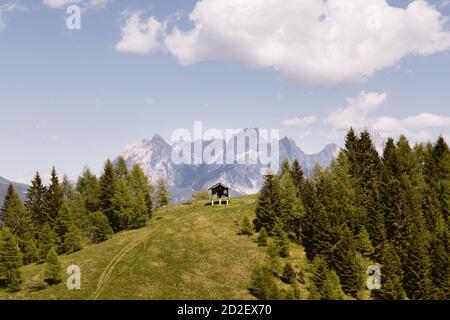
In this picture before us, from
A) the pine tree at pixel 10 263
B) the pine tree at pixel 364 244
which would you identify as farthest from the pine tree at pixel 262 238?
the pine tree at pixel 10 263

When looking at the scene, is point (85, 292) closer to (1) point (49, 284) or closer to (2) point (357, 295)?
(1) point (49, 284)

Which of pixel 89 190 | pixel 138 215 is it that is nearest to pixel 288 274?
pixel 138 215

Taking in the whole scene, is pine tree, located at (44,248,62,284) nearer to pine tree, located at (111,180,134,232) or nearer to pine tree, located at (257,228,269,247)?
pine tree, located at (111,180,134,232)

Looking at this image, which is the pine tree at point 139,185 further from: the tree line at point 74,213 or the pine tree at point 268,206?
the pine tree at point 268,206

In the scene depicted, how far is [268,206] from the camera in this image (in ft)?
287

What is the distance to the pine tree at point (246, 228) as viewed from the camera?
85938 mm

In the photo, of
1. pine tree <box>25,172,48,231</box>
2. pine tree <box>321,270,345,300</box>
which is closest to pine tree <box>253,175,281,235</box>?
pine tree <box>321,270,345,300</box>

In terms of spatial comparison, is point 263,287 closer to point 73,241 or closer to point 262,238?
point 262,238

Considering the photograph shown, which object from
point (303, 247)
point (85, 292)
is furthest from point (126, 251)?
point (303, 247)

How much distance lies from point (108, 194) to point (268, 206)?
39072mm

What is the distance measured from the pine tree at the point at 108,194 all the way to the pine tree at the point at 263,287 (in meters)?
48.4

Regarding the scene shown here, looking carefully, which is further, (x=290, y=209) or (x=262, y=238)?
(x=290, y=209)

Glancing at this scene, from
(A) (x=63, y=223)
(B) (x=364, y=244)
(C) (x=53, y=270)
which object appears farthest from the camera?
(A) (x=63, y=223)

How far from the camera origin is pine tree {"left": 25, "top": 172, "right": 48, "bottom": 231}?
331 ft
